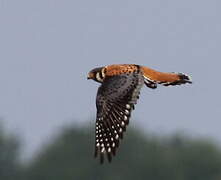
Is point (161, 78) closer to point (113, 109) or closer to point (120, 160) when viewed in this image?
point (113, 109)

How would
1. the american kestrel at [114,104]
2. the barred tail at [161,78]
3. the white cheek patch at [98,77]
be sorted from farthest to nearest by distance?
the white cheek patch at [98,77] < the barred tail at [161,78] < the american kestrel at [114,104]

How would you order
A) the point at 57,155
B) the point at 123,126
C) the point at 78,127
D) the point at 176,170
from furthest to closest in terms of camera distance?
the point at 78,127
the point at 57,155
the point at 176,170
the point at 123,126

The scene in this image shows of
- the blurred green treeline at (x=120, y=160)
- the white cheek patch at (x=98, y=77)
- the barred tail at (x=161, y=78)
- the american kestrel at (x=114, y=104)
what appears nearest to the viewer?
the american kestrel at (x=114, y=104)

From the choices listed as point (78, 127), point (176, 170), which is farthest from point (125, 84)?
point (78, 127)

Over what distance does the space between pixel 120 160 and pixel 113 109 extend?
54683 millimetres

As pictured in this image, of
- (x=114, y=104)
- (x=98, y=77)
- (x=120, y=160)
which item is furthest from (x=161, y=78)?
(x=120, y=160)

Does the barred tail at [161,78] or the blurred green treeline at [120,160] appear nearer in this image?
the barred tail at [161,78]

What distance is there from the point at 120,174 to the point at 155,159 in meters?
2.81

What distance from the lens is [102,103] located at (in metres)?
13.8

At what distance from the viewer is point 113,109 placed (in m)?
13.7

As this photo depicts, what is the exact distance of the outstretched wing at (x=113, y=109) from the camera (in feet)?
44.6

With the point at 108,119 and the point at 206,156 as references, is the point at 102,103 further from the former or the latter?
the point at 206,156

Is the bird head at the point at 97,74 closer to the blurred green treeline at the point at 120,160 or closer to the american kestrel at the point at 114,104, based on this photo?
the american kestrel at the point at 114,104

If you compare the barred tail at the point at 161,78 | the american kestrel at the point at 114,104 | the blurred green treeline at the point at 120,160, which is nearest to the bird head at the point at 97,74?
the american kestrel at the point at 114,104
